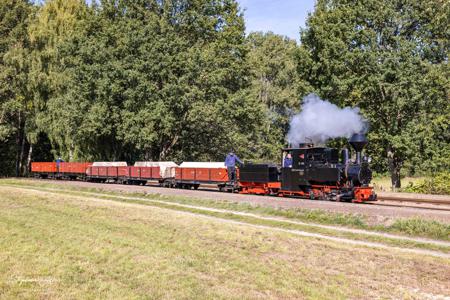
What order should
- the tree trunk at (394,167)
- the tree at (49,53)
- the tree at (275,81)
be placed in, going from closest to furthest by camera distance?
1. the tree trunk at (394,167)
2. the tree at (49,53)
3. the tree at (275,81)

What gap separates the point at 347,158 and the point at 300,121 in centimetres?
641

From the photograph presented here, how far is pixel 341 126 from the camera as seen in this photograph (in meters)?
29.0

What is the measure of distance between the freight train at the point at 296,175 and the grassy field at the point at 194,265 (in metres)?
8.67

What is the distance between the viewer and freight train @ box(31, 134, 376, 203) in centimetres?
2277

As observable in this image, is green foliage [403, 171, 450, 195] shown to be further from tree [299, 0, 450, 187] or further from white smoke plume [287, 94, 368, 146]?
white smoke plume [287, 94, 368, 146]

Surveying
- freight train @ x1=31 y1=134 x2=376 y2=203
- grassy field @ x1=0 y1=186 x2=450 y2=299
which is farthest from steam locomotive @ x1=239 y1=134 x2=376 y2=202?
grassy field @ x1=0 y1=186 x2=450 y2=299

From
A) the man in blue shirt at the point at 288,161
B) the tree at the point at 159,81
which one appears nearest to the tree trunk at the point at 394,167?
the man in blue shirt at the point at 288,161

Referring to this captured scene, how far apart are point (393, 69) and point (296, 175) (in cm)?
1231

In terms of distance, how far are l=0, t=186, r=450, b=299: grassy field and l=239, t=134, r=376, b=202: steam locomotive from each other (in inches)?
335

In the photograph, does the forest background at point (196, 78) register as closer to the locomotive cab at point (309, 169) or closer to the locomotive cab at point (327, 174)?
the locomotive cab at point (327, 174)

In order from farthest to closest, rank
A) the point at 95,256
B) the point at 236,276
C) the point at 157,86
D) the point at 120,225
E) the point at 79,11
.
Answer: the point at 79,11, the point at 157,86, the point at 120,225, the point at 95,256, the point at 236,276

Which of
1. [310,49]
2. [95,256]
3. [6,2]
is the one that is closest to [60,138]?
[6,2]

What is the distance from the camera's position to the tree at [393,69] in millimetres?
31547

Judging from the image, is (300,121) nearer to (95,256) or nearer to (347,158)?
(347,158)
